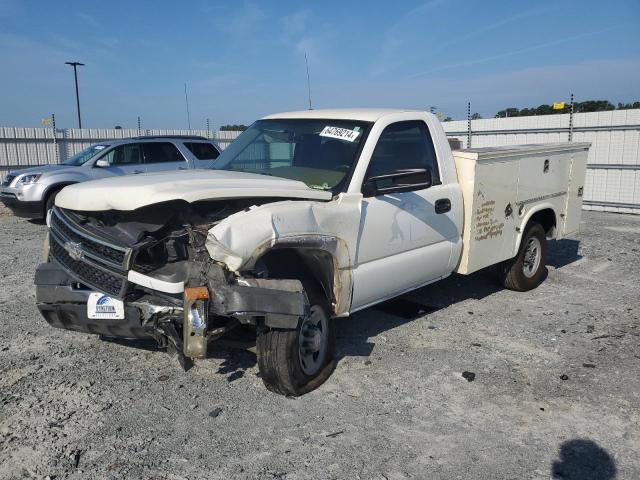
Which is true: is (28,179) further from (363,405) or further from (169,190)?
(363,405)

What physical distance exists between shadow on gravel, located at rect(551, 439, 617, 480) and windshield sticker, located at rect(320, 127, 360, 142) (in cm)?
263

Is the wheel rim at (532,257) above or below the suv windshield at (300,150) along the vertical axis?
below

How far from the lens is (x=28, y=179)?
11.0 m

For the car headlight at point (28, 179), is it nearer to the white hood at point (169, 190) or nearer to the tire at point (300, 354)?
the white hood at point (169, 190)

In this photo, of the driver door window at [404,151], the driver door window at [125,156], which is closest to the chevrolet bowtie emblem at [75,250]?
the driver door window at [404,151]

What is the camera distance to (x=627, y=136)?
40.4ft

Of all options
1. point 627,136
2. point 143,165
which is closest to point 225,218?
point 143,165

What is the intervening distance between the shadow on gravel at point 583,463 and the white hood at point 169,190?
2208 mm

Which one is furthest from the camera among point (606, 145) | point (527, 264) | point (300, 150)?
point (606, 145)

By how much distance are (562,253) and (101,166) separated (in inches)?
349

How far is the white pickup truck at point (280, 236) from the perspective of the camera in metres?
3.34

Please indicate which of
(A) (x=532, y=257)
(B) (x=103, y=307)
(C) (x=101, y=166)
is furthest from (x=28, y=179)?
(A) (x=532, y=257)

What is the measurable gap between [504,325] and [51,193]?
30.3ft

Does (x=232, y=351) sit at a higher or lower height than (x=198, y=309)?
lower
